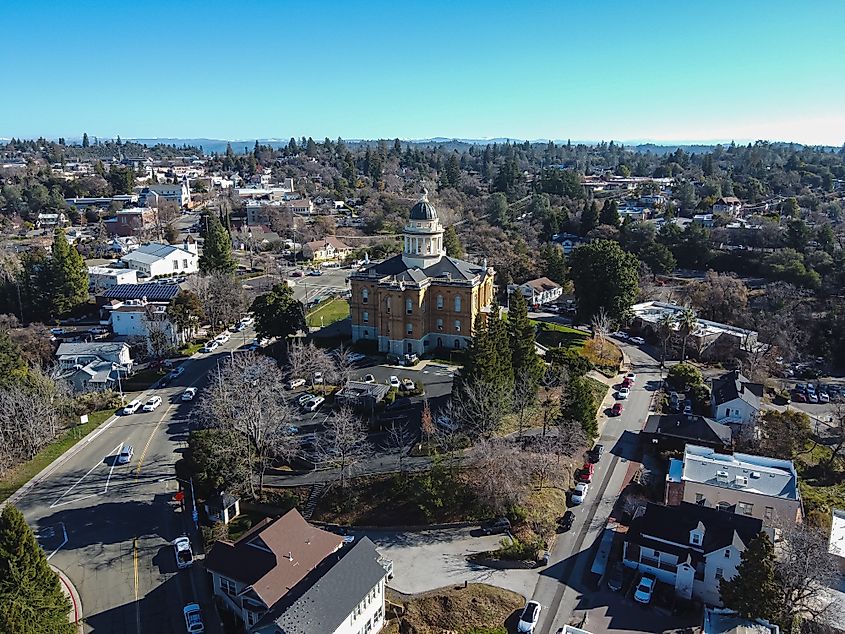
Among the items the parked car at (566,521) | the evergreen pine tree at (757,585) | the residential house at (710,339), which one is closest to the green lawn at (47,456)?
the parked car at (566,521)

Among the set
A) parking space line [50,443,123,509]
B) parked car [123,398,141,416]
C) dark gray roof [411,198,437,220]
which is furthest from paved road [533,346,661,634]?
parked car [123,398,141,416]

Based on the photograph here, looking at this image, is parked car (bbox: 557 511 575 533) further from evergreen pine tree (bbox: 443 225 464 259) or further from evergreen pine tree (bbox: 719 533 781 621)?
evergreen pine tree (bbox: 443 225 464 259)

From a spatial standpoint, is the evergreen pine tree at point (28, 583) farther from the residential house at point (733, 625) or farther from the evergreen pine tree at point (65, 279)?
the evergreen pine tree at point (65, 279)

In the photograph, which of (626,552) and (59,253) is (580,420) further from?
(59,253)

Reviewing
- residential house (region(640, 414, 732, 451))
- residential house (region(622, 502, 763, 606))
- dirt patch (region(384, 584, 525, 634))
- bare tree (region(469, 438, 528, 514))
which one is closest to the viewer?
dirt patch (region(384, 584, 525, 634))

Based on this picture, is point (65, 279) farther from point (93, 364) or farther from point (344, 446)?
point (344, 446)
